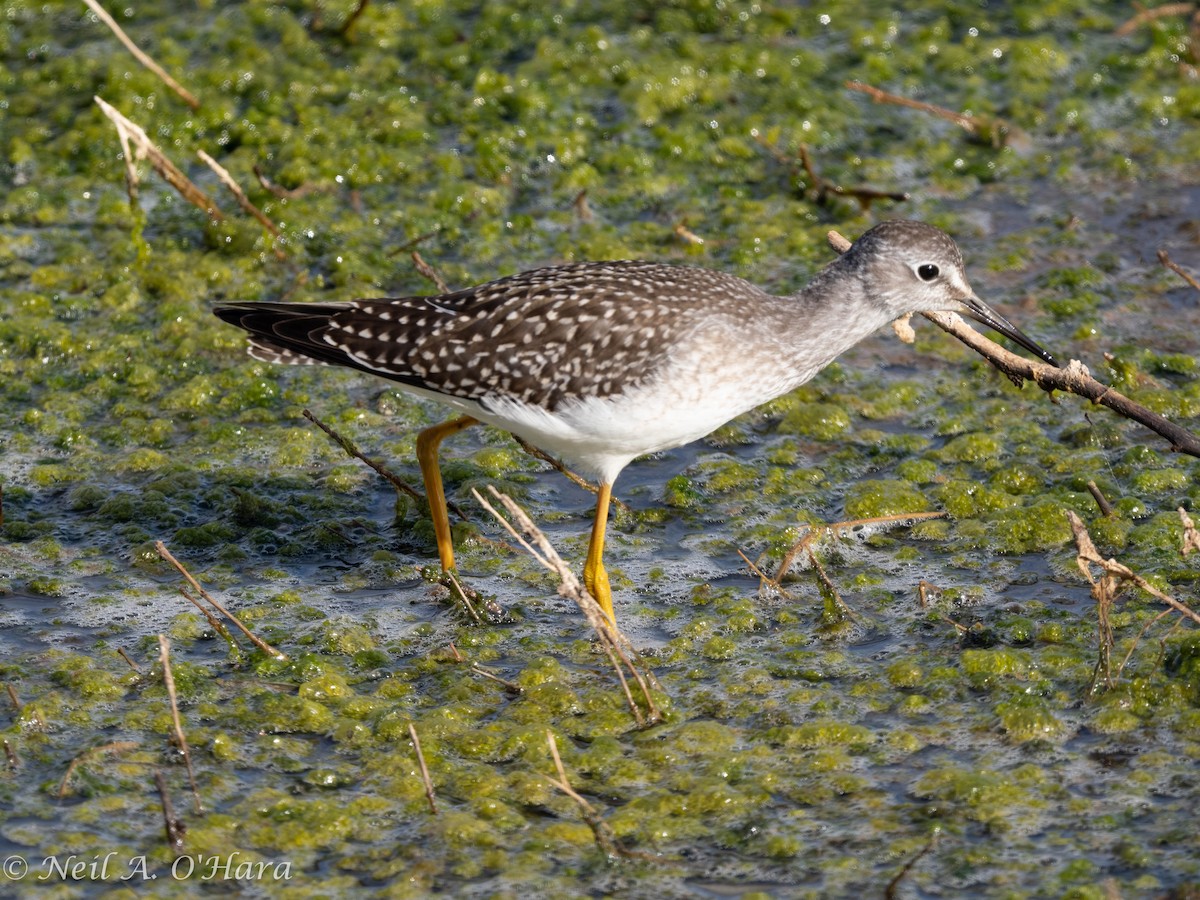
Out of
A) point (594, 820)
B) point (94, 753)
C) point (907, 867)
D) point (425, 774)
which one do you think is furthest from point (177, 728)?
point (907, 867)

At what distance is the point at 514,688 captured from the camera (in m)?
6.37

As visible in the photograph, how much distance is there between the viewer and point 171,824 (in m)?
5.32

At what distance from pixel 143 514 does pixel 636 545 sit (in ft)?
8.23

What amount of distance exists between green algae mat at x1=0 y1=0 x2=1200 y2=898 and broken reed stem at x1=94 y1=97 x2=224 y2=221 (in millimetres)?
208

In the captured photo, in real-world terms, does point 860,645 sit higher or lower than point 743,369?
lower

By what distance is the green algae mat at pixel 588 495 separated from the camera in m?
5.54

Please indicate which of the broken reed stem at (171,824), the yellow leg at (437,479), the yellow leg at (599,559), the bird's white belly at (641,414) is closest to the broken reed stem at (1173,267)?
the bird's white belly at (641,414)

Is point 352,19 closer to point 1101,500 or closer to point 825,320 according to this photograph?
point 825,320

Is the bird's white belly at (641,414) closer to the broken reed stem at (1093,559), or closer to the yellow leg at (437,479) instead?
the yellow leg at (437,479)

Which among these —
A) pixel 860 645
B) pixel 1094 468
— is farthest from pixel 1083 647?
pixel 1094 468

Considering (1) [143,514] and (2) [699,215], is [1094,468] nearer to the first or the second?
(2) [699,215]

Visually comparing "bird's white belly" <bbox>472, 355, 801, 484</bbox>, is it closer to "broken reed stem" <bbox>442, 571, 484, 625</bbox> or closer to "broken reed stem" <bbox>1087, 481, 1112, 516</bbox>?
"broken reed stem" <bbox>442, 571, 484, 625</bbox>

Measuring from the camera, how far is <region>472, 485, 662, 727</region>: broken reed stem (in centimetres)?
537

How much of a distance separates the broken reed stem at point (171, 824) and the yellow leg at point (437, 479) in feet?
6.78
